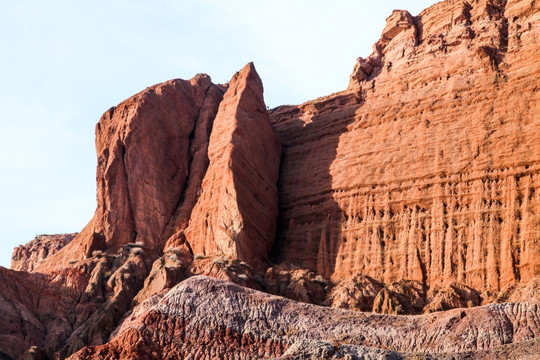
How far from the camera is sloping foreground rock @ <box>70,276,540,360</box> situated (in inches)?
1877

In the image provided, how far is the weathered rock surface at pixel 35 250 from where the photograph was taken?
91438 mm

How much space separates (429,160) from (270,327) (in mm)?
17993

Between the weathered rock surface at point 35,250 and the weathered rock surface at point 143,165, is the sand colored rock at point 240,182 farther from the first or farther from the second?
the weathered rock surface at point 35,250

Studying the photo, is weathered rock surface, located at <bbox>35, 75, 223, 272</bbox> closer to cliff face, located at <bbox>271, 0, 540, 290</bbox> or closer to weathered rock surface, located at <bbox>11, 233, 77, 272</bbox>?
cliff face, located at <bbox>271, 0, 540, 290</bbox>

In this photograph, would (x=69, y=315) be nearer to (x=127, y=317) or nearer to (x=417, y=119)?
(x=127, y=317)

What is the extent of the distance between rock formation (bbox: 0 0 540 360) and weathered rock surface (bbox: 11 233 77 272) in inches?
698

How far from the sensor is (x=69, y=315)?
63094 mm

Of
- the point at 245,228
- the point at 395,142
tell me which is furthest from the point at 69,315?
the point at 395,142

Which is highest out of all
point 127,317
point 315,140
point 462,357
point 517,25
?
point 517,25

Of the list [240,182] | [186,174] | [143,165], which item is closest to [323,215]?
[240,182]

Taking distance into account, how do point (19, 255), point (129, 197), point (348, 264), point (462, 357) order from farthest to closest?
point (19, 255) < point (129, 197) < point (348, 264) < point (462, 357)

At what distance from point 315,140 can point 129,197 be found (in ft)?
39.2

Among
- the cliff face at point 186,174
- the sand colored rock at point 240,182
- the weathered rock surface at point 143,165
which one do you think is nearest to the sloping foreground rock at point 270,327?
the sand colored rock at point 240,182

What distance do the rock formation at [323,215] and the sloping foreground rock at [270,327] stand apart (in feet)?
0.28
